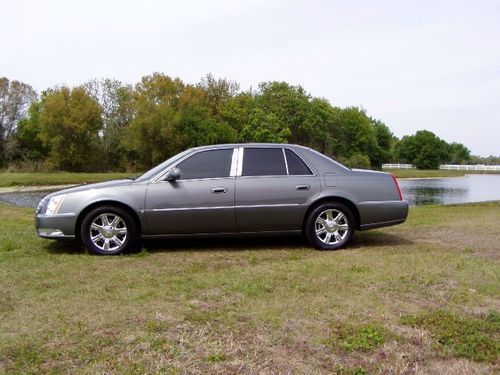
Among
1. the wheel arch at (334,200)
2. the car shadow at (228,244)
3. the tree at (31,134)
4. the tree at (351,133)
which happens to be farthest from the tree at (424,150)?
the wheel arch at (334,200)

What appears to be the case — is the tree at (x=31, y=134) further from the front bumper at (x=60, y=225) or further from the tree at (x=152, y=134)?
the front bumper at (x=60, y=225)

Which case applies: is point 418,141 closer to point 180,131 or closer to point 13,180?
point 180,131

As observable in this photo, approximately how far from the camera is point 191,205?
7.01 m

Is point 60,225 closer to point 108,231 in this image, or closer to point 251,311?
point 108,231

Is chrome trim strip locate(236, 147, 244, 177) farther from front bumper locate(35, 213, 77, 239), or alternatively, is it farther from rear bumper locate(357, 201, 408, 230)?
front bumper locate(35, 213, 77, 239)

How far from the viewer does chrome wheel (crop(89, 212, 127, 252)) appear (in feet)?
22.7

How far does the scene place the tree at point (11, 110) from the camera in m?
59.1

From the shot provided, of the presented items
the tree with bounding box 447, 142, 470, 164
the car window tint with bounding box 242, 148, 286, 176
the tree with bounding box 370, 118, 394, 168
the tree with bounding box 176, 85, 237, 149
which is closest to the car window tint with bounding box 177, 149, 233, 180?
the car window tint with bounding box 242, 148, 286, 176

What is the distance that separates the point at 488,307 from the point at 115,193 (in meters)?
4.76

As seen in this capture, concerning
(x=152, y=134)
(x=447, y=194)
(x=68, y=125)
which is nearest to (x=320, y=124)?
(x=152, y=134)

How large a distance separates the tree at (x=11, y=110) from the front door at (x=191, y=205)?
57.9 metres

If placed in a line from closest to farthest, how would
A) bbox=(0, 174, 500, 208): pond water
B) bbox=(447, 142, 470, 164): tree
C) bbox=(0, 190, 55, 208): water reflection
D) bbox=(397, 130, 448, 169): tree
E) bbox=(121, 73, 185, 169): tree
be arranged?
bbox=(0, 190, 55, 208): water reflection → bbox=(0, 174, 500, 208): pond water → bbox=(121, 73, 185, 169): tree → bbox=(397, 130, 448, 169): tree → bbox=(447, 142, 470, 164): tree

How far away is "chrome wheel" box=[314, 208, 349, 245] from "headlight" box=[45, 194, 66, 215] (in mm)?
3581

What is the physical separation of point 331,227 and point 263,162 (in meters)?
1.36
